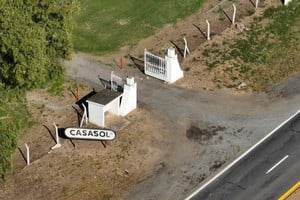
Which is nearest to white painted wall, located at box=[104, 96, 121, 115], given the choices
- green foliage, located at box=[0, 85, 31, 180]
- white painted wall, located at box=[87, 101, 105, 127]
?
white painted wall, located at box=[87, 101, 105, 127]

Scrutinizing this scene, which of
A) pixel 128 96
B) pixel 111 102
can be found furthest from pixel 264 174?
pixel 111 102

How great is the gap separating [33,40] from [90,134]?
7521mm

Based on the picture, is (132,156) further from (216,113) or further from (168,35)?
(168,35)

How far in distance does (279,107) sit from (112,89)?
34.6 feet

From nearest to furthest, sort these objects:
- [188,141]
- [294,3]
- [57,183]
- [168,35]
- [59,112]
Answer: [57,183] < [188,141] < [59,112] < [168,35] < [294,3]

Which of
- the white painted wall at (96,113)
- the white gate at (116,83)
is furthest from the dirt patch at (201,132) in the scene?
the white gate at (116,83)

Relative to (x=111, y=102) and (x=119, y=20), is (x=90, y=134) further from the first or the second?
(x=119, y=20)

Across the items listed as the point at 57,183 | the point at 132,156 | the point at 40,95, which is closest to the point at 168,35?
the point at 40,95

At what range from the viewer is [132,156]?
3634 centimetres

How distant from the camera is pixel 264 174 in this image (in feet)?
114

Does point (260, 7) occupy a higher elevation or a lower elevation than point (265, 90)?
higher

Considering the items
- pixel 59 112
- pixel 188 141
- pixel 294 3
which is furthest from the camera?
pixel 294 3

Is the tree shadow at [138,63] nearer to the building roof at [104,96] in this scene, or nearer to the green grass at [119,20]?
the green grass at [119,20]

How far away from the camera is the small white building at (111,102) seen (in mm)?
38500
